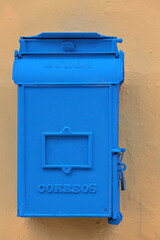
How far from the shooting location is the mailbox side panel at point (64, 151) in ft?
5.36

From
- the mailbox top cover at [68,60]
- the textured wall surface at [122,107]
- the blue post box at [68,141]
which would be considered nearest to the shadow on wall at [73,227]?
the textured wall surface at [122,107]

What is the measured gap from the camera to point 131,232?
1924mm

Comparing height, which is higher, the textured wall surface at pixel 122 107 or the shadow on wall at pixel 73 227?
the textured wall surface at pixel 122 107

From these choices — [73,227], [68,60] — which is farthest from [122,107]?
[73,227]

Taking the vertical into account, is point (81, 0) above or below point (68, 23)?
above

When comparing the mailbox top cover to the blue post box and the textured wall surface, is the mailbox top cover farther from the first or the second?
the textured wall surface

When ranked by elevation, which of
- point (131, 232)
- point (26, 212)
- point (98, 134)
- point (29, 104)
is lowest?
point (131, 232)

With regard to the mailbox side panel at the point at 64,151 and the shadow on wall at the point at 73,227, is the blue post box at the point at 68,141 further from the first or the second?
the shadow on wall at the point at 73,227

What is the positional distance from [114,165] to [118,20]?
2.85ft

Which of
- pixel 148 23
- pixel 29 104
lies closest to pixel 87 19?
pixel 148 23

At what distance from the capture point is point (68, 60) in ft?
5.53

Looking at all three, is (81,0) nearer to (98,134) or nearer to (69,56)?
(69,56)

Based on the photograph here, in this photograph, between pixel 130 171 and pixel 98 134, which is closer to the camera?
pixel 98 134

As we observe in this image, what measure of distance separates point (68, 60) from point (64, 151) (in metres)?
0.45
